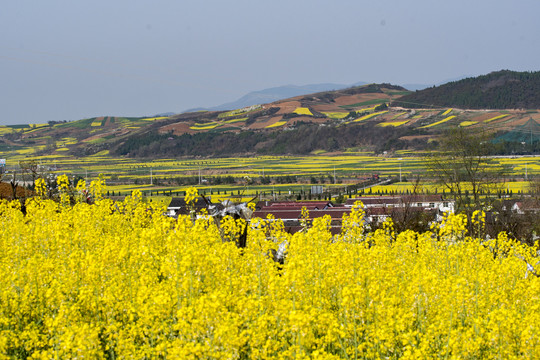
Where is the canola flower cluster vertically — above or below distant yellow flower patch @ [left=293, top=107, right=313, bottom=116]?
below

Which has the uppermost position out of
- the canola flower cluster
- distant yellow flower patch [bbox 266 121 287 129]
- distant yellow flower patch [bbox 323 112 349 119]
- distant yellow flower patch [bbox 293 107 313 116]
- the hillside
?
distant yellow flower patch [bbox 293 107 313 116]

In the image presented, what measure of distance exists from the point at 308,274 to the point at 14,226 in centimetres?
739

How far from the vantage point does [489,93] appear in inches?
6698

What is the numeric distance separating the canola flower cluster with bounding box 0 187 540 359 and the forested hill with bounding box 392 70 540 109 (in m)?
163

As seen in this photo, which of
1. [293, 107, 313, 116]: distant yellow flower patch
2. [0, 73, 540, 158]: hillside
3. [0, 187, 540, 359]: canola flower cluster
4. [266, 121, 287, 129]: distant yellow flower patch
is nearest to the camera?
[0, 187, 540, 359]: canola flower cluster

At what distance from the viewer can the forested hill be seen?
163500 millimetres

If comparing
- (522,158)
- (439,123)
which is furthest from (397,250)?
(439,123)

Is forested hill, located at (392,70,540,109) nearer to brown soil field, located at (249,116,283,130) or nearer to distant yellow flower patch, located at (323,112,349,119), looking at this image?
distant yellow flower patch, located at (323,112,349,119)

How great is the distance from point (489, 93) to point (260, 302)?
577 ft

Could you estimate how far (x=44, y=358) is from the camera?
619 cm

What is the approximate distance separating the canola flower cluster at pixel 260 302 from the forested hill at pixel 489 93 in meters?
163

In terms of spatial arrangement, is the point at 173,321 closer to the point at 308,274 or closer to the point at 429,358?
the point at 308,274

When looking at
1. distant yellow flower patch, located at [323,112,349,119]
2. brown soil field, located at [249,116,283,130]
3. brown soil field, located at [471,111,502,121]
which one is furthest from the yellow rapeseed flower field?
brown soil field, located at [471,111,502,121]

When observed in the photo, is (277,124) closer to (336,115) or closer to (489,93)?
(336,115)
